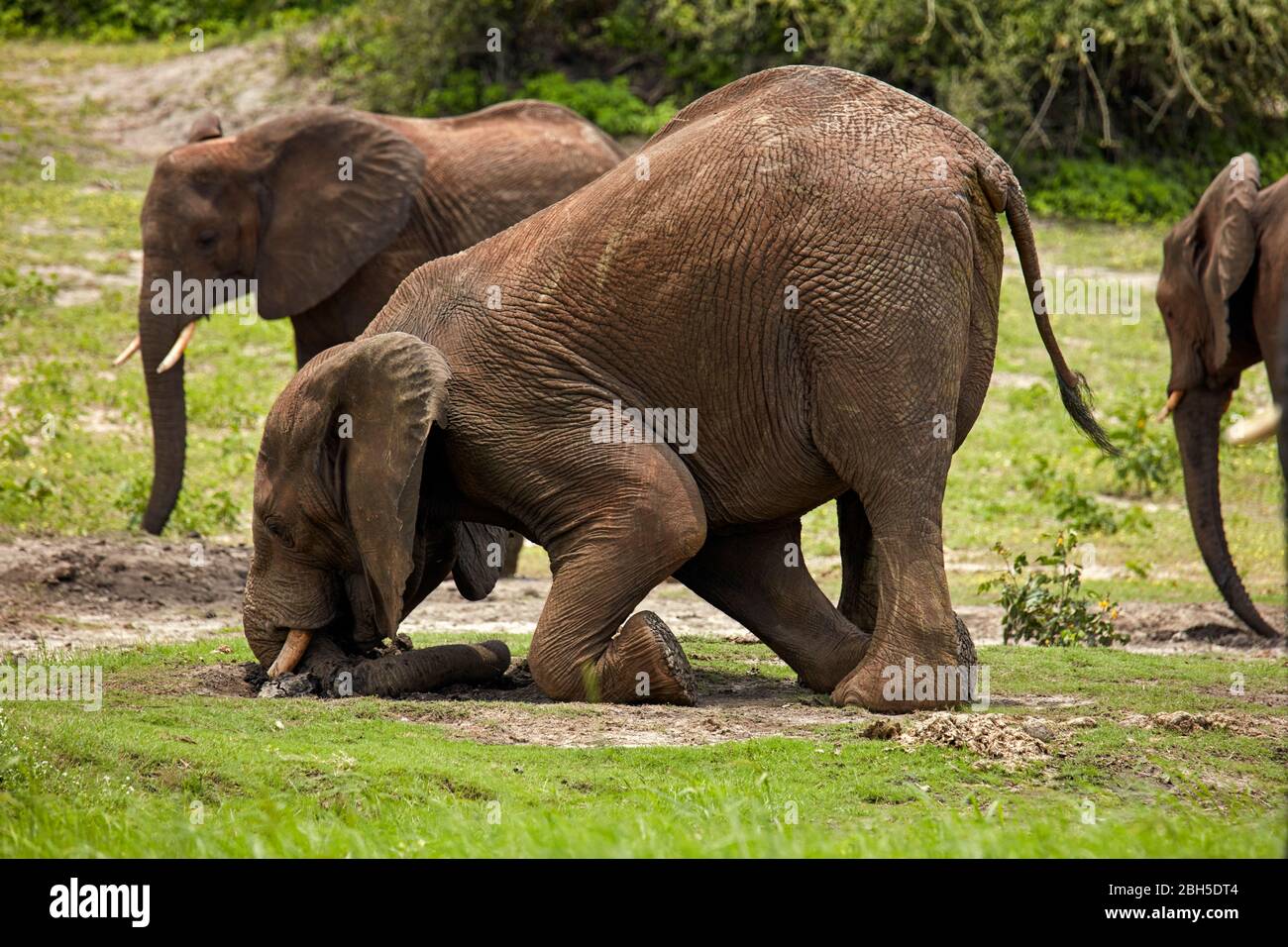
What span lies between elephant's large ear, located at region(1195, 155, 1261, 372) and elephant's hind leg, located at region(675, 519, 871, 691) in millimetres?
4433

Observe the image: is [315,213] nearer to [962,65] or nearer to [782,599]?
[782,599]

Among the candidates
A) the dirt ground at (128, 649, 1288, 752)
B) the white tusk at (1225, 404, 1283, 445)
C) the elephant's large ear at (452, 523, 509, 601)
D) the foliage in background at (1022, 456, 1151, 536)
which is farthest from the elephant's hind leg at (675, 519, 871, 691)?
the foliage in background at (1022, 456, 1151, 536)

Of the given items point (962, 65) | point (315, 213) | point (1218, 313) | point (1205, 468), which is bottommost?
point (1205, 468)

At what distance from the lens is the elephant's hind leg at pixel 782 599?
330 inches

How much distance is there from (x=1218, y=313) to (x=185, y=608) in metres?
6.91

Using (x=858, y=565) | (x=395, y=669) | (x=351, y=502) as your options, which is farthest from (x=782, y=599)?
(x=351, y=502)

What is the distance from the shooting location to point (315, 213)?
13.2 meters

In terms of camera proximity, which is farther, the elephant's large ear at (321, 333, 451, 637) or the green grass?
the elephant's large ear at (321, 333, 451, 637)

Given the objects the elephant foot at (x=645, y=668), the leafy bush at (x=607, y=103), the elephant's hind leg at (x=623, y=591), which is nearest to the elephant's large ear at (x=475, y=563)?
the elephant's hind leg at (x=623, y=591)

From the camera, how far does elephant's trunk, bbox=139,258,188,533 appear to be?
12961mm

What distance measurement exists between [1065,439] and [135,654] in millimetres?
10754

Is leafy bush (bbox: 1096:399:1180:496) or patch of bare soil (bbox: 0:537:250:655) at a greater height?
leafy bush (bbox: 1096:399:1180:496)

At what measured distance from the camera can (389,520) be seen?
25.6 ft

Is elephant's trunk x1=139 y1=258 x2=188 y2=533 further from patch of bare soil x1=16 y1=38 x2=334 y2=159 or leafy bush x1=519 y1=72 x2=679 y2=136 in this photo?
patch of bare soil x1=16 y1=38 x2=334 y2=159
